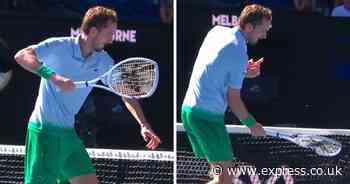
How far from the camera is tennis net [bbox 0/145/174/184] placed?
8.98 meters

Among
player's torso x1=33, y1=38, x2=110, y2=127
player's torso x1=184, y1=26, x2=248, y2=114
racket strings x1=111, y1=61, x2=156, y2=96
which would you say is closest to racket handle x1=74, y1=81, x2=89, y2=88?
player's torso x1=33, y1=38, x2=110, y2=127

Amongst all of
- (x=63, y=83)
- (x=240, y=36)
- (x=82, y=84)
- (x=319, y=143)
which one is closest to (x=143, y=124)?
(x=82, y=84)

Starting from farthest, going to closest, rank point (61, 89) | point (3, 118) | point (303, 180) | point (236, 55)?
point (3, 118)
point (303, 180)
point (236, 55)
point (61, 89)

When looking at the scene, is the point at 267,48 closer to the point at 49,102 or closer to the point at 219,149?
the point at 219,149

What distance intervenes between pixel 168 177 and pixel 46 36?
58.5 inches

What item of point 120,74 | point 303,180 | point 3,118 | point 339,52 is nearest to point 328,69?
point 339,52

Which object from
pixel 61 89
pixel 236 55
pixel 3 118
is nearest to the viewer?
pixel 61 89

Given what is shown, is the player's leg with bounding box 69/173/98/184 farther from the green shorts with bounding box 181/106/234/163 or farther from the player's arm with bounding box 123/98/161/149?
the green shorts with bounding box 181/106/234/163

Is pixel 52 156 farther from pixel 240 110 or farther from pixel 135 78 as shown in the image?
pixel 240 110

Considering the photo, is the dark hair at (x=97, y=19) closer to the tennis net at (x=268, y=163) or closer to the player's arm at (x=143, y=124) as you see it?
the player's arm at (x=143, y=124)

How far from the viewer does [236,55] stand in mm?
7680

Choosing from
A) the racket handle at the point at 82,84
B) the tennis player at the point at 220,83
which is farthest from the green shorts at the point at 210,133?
the racket handle at the point at 82,84

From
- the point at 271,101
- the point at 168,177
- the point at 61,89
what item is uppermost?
the point at 61,89

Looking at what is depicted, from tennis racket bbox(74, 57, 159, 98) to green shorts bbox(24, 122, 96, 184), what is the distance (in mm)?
521
